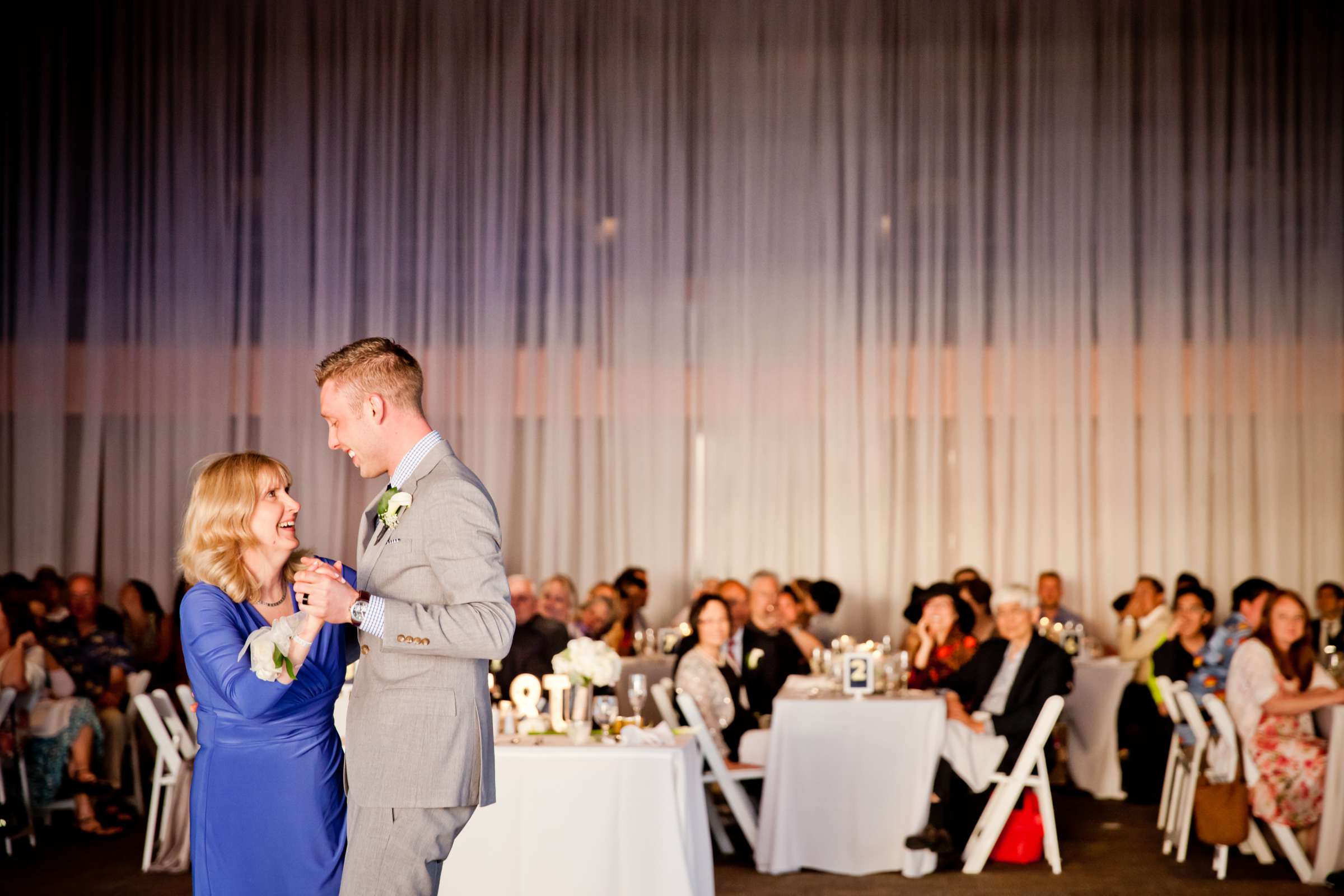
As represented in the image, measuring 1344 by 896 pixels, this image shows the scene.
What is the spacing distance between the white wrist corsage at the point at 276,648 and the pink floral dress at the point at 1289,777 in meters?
4.82

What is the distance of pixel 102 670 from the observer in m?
8.05

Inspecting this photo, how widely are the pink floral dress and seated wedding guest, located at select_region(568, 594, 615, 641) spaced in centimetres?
434

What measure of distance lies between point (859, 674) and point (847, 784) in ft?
1.58

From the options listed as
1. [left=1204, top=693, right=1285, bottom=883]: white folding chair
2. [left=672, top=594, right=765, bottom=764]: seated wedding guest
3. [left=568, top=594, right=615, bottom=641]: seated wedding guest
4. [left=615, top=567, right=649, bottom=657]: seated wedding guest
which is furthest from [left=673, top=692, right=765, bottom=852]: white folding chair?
[left=615, top=567, right=649, bottom=657]: seated wedding guest

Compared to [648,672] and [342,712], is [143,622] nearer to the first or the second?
[648,672]

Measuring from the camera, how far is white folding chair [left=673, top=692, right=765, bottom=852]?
6160mm

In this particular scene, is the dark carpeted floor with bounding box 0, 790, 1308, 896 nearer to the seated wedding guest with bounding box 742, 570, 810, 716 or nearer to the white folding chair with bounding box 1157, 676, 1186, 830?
the white folding chair with bounding box 1157, 676, 1186, 830

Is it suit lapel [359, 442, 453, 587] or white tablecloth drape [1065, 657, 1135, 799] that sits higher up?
suit lapel [359, 442, 453, 587]

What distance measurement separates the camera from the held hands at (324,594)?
2359 millimetres

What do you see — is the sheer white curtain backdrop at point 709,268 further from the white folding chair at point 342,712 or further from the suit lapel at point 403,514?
the suit lapel at point 403,514

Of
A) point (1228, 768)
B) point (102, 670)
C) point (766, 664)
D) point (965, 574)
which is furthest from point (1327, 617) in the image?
point (102, 670)

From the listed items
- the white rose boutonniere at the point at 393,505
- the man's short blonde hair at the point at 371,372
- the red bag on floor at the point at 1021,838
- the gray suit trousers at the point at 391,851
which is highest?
the man's short blonde hair at the point at 371,372

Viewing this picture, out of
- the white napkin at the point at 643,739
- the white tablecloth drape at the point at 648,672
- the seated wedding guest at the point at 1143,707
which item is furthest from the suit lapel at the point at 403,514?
the seated wedding guest at the point at 1143,707

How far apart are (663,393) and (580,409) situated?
720 mm
